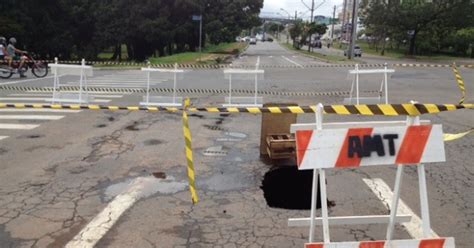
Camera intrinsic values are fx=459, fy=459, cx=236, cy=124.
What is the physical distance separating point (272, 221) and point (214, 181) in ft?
5.43

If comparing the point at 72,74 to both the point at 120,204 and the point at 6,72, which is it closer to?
the point at 120,204

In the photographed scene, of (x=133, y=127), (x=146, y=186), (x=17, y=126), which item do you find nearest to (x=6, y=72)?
(x=17, y=126)

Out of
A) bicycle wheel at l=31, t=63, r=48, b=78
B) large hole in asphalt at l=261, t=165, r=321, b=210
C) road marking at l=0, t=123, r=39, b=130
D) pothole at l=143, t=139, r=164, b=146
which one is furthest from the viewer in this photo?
bicycle wheel at l=31, t=63, r=48, b=78

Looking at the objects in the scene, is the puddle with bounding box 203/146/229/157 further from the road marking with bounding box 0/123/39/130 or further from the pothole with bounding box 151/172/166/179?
the road marking with bounding box 0/123/39/130

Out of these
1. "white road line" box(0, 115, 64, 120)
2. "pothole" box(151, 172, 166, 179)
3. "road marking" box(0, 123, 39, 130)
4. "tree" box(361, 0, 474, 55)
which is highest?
"tree" box(361, 0, 474, 55)

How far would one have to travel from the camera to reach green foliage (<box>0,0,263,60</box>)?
50688 mm

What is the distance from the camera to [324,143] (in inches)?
140

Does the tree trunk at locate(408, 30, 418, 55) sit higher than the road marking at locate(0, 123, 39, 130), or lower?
higher

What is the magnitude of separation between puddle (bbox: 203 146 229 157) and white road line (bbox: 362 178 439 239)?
8.48ft

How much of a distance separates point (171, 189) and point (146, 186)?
378mm

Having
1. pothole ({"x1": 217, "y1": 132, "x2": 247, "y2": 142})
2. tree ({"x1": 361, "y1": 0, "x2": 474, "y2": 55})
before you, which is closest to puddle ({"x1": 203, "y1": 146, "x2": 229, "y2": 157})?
pothole ({"x1": 217, "y1": 132, "x2": 247, "y2": 142})

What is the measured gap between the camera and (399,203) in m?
5.80

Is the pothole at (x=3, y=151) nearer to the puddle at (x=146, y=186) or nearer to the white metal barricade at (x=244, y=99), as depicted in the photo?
the puddle at (x=146, y=186)

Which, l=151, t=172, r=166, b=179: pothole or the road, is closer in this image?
the road
